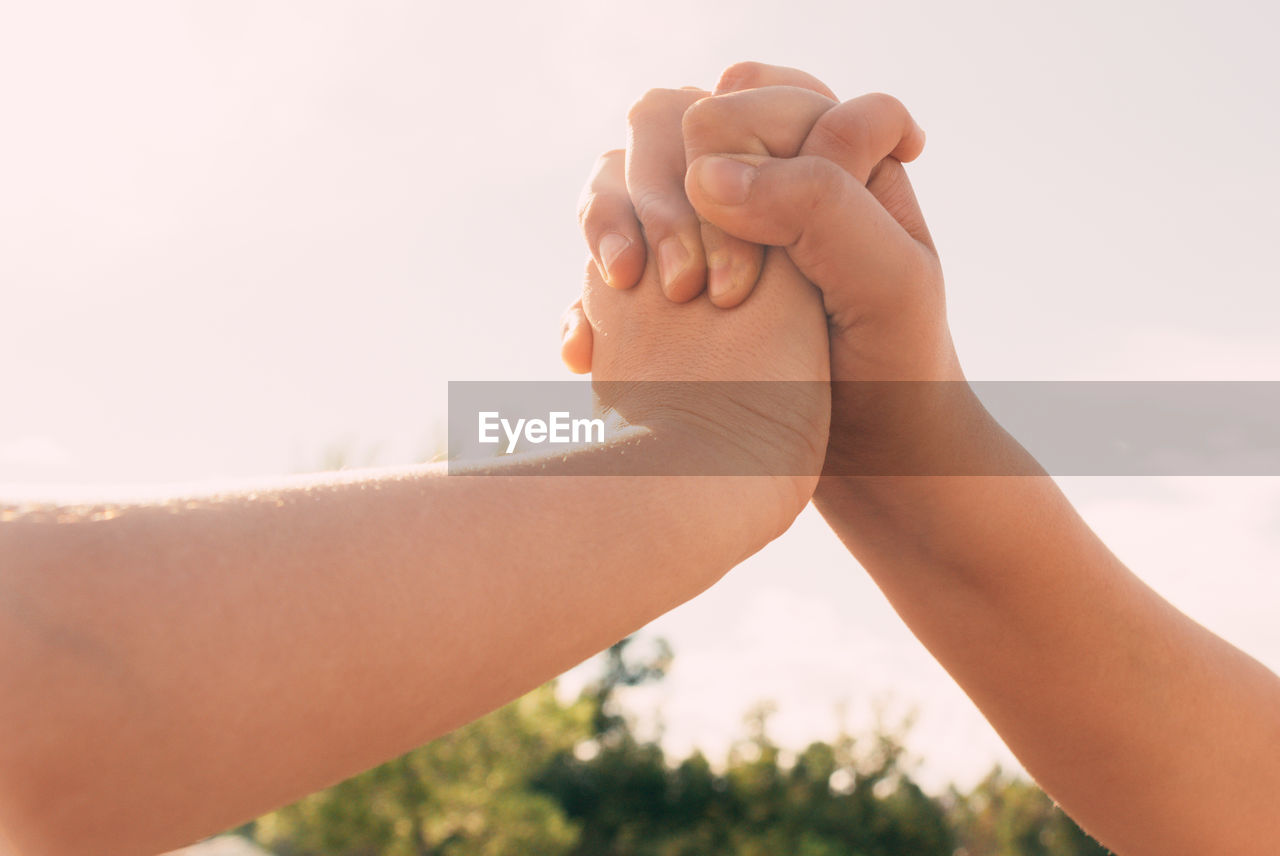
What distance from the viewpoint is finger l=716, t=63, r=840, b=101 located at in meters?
1.91

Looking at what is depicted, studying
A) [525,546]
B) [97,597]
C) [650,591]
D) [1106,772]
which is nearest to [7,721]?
[97,597]

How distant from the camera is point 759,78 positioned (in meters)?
1.91

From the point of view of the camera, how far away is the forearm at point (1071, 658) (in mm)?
1651

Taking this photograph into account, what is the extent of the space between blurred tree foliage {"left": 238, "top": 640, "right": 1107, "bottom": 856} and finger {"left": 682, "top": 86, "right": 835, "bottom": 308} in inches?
Answer: 579

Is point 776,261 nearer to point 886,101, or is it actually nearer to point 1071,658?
point 886,101

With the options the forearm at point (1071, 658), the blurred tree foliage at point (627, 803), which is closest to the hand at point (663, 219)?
the forearm at point (1071, 658)

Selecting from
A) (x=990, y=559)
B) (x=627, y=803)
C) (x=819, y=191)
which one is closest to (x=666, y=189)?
(x=819, y=191)

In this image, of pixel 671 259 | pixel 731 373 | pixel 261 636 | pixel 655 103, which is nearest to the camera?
pixel 261 636

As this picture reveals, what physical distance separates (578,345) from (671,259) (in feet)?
0.89

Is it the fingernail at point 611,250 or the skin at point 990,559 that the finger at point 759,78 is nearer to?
the skin at point 990,559

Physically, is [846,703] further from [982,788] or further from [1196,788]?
[1196,788]

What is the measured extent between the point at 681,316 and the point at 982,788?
25.3m

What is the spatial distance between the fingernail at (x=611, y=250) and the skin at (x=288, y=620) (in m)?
0.61

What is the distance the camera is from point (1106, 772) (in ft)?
5.49
